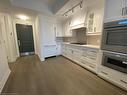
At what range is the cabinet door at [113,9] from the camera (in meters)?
1.70

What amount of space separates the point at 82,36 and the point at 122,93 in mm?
2762

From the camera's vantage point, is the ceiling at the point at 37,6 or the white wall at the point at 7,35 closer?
the ceiling at the point at 37,6

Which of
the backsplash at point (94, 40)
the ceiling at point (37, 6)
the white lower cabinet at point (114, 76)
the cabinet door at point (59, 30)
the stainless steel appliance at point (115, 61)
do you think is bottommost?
the white lower cabinet at point (114, 76)

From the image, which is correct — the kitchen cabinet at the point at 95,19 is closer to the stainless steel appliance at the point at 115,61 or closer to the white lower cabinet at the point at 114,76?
the stainless steel appliance at the point at 115,61

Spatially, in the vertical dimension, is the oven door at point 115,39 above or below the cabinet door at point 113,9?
below

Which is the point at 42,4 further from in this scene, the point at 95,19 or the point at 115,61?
the point at 115,61

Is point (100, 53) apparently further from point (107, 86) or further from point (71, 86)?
point (71, 86)

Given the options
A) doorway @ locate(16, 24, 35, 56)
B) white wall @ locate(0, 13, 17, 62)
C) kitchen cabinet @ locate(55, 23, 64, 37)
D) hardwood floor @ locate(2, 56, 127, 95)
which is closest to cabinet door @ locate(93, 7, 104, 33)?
hardwood floor @ locate(2, 56, 127, 95)

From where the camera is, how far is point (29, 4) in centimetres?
292

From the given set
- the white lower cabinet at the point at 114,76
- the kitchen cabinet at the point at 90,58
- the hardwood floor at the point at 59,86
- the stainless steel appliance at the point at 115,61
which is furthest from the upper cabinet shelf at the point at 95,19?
the hardwood floor at the point at 59,86

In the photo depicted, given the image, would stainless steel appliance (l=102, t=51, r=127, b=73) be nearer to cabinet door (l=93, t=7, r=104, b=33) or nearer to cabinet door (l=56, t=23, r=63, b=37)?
cabinet door (l=93, t=7, r=104, b=33)

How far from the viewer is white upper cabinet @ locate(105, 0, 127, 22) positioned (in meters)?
1.64

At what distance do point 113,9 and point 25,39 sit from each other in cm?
505

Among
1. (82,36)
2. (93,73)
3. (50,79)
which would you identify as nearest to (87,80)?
(93,73)
